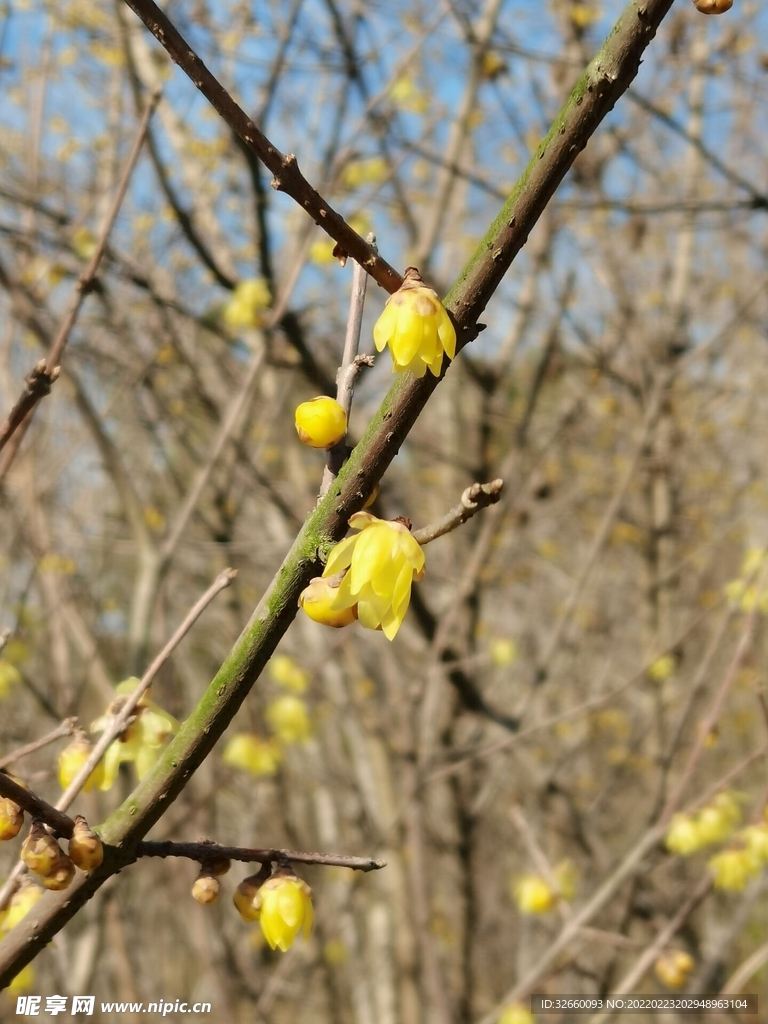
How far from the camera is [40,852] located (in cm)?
89

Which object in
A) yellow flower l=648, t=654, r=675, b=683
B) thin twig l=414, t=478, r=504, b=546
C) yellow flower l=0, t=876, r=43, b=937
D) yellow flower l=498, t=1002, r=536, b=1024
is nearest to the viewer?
thin twig l=414, t=478, r=504, b=546

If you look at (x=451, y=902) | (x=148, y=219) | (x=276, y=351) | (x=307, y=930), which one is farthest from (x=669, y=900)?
(x=148, y=219)

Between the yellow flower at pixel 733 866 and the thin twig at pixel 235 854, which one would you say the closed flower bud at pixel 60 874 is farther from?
the yellow flower at pixel 733 866

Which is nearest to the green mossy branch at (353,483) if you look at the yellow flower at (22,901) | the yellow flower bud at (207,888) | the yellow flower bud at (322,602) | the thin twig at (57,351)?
the yellow flower bud at (322,602)

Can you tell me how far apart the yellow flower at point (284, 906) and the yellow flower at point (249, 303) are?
318cm

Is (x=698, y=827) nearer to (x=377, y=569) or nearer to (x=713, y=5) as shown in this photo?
(x=377, y=569)

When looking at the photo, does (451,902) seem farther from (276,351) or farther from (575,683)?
(276,351)

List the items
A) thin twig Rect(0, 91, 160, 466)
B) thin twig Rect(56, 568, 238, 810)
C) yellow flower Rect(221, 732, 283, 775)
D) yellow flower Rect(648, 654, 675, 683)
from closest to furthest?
thin twig Rect(56, 568, 238, 810) → thin twig Rect(0, 91, 160, 466) → yellow flower Rect(221, 732, 283, 775) → yellow flower Rect(648, 654, 675, 683)

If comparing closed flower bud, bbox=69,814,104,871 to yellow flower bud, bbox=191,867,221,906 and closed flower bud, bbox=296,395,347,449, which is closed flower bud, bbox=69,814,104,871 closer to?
yellow flower bud, bbox=191,867,221,906

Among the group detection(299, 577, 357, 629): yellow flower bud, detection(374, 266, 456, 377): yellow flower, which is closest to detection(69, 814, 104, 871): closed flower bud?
detection(299, 577, 357, 629): yellow flower bud

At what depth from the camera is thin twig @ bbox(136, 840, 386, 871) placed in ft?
3.18

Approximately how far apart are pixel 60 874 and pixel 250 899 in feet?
0.92

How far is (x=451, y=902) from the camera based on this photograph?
5.65 meters

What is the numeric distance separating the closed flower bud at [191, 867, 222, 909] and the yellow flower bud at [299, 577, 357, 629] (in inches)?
14.9
